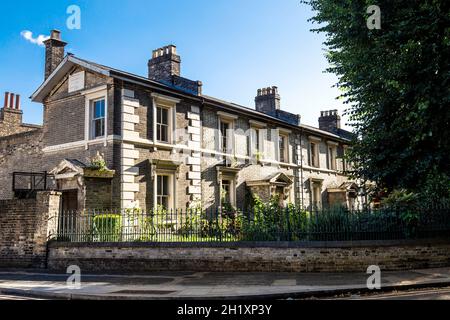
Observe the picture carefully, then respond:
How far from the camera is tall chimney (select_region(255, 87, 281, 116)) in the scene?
2766 cm

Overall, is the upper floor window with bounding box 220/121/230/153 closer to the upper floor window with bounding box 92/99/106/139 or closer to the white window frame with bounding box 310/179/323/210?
the upper floor window with bounding box 92/99/106/139

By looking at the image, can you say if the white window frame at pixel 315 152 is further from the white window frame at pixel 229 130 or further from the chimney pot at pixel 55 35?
the chimney pot at pixel 55 35

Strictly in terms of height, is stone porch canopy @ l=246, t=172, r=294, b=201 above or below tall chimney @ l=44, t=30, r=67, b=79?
below

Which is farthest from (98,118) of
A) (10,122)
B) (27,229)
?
(10,122)

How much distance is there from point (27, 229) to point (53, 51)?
963 centimetres

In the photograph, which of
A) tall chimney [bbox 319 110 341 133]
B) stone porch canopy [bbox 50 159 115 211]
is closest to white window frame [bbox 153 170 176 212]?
stone porch canopy [bbox 50 159 115 211]

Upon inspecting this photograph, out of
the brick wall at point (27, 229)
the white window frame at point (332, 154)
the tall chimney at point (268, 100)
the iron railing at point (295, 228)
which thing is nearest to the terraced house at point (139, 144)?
the iron railing at point (295, 228)

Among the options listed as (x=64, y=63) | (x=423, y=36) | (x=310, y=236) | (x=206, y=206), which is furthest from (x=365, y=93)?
(x=64, y=63)

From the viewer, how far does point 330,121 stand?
113 ft

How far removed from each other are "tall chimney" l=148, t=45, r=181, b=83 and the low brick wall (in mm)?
11188

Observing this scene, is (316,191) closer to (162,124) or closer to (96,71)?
(162,124)

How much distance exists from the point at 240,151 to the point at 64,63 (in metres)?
10.1

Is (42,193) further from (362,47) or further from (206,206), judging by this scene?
(362,47)

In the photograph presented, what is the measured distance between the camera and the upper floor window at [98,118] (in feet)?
54.8
